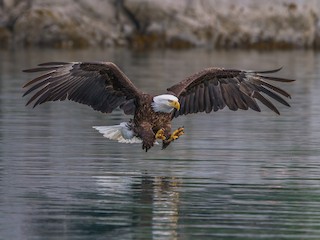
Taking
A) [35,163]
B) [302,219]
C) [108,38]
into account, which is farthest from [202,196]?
[108,38]

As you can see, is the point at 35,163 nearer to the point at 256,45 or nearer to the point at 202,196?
the point at 202,196

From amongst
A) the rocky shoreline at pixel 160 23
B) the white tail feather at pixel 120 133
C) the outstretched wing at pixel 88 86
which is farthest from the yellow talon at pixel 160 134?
the rocky shoreline at pixel 160 23

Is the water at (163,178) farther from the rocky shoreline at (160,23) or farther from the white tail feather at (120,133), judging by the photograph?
the rocky shoreline at (160,23)

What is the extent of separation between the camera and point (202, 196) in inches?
431

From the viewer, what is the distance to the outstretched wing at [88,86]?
44.0ft

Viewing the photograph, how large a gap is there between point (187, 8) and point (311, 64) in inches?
349

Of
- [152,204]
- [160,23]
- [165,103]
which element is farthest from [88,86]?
[160,23]

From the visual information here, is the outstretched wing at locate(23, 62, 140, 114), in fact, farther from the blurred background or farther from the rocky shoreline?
the rocky shoreline

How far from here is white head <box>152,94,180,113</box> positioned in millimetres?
12773

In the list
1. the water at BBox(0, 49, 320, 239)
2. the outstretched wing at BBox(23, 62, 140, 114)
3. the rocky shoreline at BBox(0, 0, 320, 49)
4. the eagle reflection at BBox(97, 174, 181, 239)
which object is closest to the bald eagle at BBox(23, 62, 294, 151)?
the outstretched wing at BBox(23, 62, 140, 114)

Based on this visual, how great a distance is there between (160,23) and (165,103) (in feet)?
87.1

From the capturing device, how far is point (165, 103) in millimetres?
12844

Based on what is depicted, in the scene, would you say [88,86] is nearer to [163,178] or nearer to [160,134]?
[160,134]

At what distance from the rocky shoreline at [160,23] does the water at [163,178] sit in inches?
738
